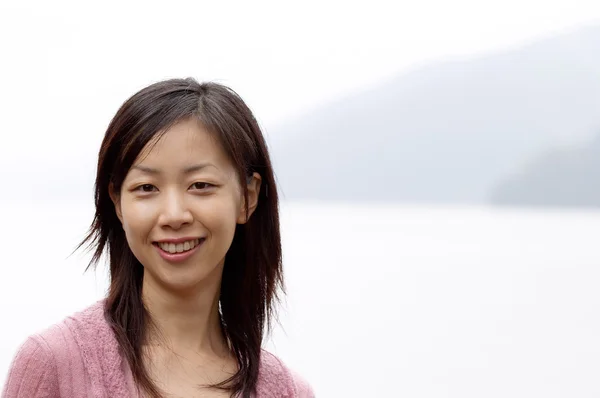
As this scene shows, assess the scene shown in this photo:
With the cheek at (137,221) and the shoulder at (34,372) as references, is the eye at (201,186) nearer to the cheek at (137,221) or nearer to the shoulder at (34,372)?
the cheek at (137,221)

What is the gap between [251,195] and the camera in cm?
121

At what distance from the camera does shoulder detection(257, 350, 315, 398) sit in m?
1.24

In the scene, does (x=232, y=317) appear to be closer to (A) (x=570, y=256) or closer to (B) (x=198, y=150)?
(B) (x=198, y=150)

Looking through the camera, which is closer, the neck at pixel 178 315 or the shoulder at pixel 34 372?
the shoulder at pixel 34 372

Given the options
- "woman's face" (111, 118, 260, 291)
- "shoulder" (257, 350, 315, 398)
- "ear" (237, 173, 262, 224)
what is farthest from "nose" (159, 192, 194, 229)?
"shoulder" (257, 350, 315, 398)

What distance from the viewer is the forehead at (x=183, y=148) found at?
1.10 metres

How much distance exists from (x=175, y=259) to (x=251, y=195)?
0.49ft

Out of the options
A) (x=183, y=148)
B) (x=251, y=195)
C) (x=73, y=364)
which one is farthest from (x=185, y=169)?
(x=73, y=364)

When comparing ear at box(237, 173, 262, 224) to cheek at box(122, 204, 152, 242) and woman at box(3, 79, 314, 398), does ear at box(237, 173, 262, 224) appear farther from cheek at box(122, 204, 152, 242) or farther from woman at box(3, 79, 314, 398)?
cheek at box(122, 204, 152, 242)

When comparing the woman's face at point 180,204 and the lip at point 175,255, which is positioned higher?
the woman's face at point 180,204

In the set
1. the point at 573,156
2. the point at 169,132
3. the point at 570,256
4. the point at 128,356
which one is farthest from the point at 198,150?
the point at 570,256

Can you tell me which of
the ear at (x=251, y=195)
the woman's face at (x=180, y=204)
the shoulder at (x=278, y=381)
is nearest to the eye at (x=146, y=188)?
the woman's face at (x=180, y=204)

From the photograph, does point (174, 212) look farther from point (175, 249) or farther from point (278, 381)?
point (278, 381)

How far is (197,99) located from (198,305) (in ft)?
0.86
